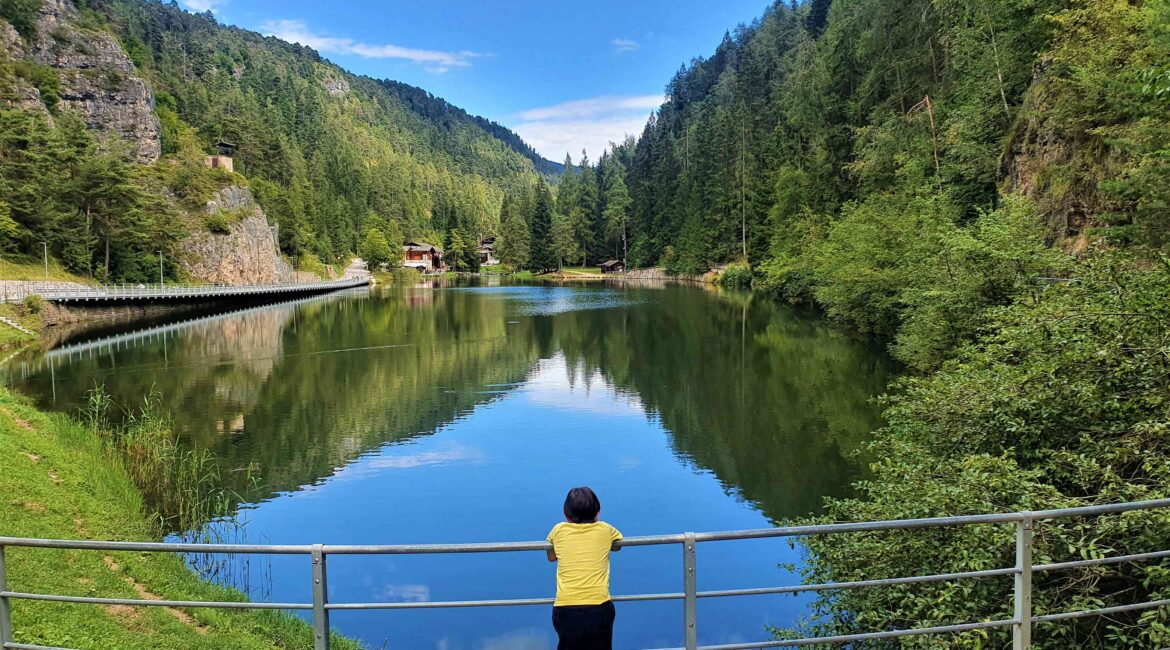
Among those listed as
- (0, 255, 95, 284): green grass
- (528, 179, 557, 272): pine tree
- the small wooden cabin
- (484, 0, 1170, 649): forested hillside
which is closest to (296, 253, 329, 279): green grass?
the small wooden cabin

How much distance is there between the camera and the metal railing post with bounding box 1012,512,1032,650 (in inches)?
165

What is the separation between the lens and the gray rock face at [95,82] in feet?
274

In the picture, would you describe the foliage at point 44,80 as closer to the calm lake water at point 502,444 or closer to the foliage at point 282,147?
the foliage at point 282,147

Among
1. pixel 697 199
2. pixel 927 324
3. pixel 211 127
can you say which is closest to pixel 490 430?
pixel 927 324

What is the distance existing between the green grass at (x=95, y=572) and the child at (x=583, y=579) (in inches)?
181

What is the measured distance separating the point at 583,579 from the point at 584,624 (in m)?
0.30

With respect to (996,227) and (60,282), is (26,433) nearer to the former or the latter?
(996,227)

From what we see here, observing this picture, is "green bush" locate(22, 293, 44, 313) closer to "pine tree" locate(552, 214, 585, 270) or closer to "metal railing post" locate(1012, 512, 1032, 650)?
"metal railing post" locate(1012, 512, 1032, 650)

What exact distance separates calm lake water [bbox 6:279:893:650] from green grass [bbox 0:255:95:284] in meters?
15.4

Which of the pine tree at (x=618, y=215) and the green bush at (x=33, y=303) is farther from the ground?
the pine tree at (x=618, y=215)

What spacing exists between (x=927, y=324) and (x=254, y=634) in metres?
19.0

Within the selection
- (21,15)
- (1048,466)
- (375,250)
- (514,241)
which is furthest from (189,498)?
(514,241)

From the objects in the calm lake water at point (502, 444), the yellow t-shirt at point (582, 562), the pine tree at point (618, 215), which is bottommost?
the calm lake water at point (502, 444)

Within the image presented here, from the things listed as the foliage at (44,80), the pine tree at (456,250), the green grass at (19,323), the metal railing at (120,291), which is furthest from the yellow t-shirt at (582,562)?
the pine tree at (456,250)
